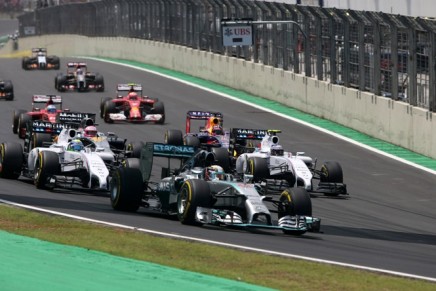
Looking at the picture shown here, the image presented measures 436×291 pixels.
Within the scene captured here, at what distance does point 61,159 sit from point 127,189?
403 centimetres

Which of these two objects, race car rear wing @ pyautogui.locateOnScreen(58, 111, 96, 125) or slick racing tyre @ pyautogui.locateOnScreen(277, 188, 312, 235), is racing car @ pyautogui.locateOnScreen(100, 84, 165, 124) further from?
slick racing tyre @ pyautogui.locateOnScreen(277, 188, 312, 235)

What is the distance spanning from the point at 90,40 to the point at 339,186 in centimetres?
6626

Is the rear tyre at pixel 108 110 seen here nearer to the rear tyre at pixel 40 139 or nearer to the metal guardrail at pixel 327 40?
the metal guardrail at pixel 327 40

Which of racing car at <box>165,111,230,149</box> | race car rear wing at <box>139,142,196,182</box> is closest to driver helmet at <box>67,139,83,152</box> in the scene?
race car rear wing at <box>139,142,196,182</box>

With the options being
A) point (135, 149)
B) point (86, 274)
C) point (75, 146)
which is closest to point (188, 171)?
point (75, 146)

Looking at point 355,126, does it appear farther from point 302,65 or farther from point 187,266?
point 187,266

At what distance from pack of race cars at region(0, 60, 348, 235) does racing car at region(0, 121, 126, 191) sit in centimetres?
2

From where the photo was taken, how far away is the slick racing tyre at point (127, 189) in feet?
68.8

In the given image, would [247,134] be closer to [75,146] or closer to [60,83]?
[75,146]

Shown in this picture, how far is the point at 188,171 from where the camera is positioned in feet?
68.9

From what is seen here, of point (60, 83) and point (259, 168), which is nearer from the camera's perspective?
point (259, 168)

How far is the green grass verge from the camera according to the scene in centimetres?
1454

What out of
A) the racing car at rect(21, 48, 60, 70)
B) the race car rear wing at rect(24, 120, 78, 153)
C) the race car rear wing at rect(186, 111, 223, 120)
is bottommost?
the race car rear wing at rect(186, 111, 223, 120)

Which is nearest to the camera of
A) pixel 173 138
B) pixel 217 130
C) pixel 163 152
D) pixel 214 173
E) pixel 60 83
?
pixel 214 173
